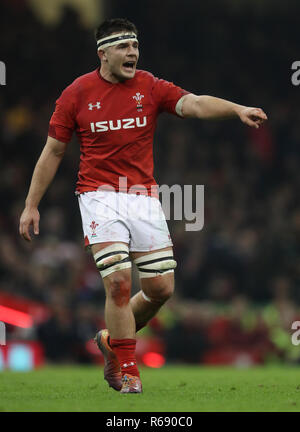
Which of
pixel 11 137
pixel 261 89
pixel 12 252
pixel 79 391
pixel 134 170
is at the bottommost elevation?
pixel 79 391

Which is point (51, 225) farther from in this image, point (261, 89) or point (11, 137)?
point (261, 89)

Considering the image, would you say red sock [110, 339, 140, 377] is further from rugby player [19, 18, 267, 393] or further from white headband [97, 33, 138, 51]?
white headband [97, 33, 138, 51]

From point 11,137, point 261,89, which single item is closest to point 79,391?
point 11,137

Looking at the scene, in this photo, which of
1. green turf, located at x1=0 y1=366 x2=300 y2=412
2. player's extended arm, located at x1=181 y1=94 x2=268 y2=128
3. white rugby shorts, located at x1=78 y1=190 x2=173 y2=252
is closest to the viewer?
green turf, located at x1=0 y1=366 x2=300 y2=412

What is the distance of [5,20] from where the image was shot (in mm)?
16922

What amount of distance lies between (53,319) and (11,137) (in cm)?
422

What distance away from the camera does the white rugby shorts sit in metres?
6.86

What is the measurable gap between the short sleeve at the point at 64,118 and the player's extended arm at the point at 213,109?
782 mm

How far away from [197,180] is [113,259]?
931 cm

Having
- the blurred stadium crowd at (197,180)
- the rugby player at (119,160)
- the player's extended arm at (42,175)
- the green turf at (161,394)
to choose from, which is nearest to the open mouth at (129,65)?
the rugby player at (119,160)

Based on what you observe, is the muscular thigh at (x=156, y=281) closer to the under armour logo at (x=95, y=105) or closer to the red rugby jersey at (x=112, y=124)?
the red rugby jersey at (x=112, y=124)

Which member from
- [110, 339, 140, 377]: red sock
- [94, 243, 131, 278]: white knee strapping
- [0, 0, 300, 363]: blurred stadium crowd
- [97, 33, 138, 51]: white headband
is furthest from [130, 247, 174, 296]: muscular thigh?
[0, 0, 300, 363]: blurred stadium crowd

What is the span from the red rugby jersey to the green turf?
1.44 m

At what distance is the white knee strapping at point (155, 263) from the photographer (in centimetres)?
695
